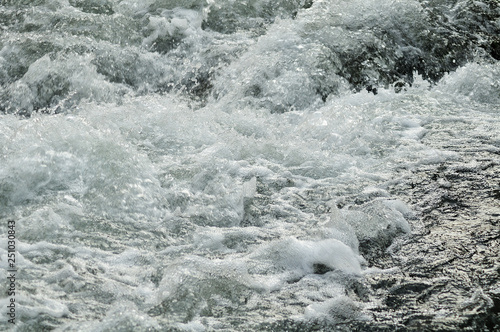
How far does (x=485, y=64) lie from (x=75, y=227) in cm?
474

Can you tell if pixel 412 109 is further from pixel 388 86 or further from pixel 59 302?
pixel 59 302

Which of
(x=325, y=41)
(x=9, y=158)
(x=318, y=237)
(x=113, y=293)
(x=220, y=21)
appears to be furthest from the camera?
(x=220, y=21)

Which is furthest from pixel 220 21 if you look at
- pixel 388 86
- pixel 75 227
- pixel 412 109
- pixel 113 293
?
pixel 113 293

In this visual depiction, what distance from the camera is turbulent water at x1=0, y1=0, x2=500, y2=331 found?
313cm

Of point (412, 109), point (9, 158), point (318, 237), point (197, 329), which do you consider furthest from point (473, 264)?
point (9, 158)

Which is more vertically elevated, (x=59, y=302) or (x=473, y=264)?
(x=473, y=264)

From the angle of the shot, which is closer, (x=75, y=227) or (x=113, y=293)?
(x=113, y=293)

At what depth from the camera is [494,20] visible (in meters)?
7.20

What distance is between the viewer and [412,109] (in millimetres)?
5555

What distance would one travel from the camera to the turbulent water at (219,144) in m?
3.13

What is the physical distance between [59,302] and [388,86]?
165 inches

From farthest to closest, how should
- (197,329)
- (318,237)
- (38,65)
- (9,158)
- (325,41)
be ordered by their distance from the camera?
(325,41), (38,65), (9,158), (318,237), (197,329)

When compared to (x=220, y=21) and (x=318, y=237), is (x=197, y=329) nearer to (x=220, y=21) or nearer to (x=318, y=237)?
(x=318, y=237)

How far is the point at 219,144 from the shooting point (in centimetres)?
476
